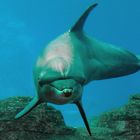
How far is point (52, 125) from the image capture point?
8.77 metres

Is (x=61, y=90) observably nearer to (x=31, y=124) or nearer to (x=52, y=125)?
(x=31, y=124)

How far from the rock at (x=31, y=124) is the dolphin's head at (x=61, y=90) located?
2746 millimetres

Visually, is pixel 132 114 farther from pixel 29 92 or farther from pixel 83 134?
pixel 29 92

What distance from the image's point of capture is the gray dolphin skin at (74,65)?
562 centimetres

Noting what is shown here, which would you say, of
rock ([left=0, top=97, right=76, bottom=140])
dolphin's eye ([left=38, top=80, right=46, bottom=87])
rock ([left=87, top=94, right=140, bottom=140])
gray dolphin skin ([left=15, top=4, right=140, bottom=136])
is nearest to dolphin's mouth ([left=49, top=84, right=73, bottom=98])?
gray dolphin skin ([left=15, top=4, right=140, bottom=136])

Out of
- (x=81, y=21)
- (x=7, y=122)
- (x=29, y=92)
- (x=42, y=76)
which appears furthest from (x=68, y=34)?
(x=29, y=92)

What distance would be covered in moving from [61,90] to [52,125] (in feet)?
11.6

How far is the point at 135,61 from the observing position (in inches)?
321

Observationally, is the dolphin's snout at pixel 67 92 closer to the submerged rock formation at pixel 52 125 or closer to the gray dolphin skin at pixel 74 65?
the gray dolphin skin at pixel 74 65

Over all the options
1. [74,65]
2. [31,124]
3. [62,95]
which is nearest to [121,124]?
[31,124]

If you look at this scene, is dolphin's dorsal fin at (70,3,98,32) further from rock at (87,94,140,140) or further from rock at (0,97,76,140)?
rock at (87,94,140,140)

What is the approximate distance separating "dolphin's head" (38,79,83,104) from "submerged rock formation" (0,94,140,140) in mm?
2767

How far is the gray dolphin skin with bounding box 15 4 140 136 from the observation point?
5.62 m

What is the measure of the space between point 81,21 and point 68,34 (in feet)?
1.27
